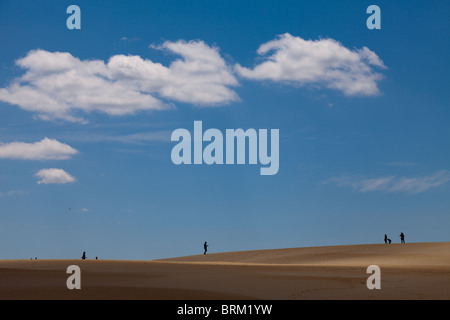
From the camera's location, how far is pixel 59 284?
1502 centimetres

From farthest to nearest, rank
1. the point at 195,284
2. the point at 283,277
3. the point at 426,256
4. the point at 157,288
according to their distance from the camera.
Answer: the point at 426,256 < the point at 283,277 < the point at 195,284 < the point at 157,288
